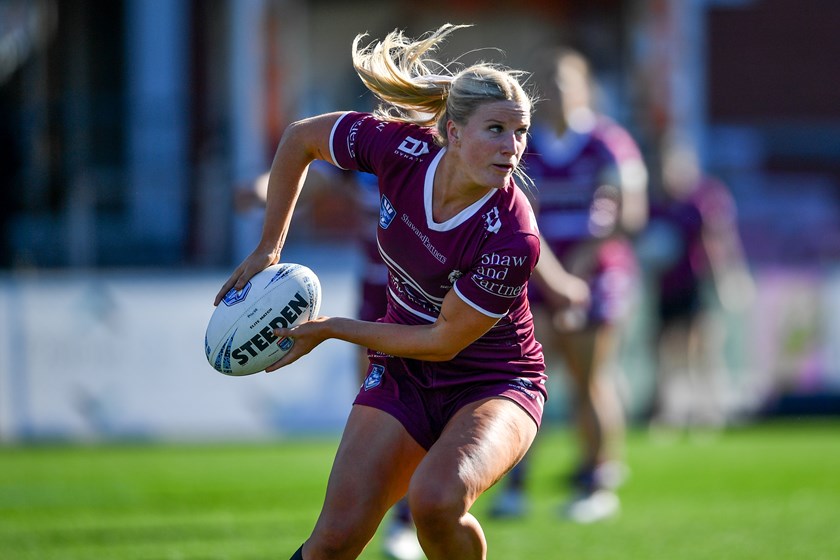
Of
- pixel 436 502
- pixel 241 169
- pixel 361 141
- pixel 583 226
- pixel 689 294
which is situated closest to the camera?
pixel 436 502

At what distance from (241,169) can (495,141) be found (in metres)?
10.6

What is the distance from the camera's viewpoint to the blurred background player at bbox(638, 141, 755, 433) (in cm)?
1224

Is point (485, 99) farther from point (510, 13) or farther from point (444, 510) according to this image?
point (510, 13)

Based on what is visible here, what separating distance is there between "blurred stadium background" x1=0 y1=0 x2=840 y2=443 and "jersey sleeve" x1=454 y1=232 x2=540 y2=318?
220 inches

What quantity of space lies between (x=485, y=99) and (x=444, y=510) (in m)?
1.34

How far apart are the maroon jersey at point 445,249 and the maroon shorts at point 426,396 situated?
0.03m

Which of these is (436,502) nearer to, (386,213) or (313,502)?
(386,213)

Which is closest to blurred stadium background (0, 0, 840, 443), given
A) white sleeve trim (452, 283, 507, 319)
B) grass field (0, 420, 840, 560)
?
grass field (0, 420, 840, 560)

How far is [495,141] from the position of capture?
4.22 meters

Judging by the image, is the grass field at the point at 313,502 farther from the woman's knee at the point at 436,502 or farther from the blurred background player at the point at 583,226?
the woman's knee at the point at 436,502

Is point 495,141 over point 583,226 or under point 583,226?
over

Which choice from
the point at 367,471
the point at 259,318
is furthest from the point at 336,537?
the point at 259,318

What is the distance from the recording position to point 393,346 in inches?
170

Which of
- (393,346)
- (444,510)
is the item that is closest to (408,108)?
(393,346)
